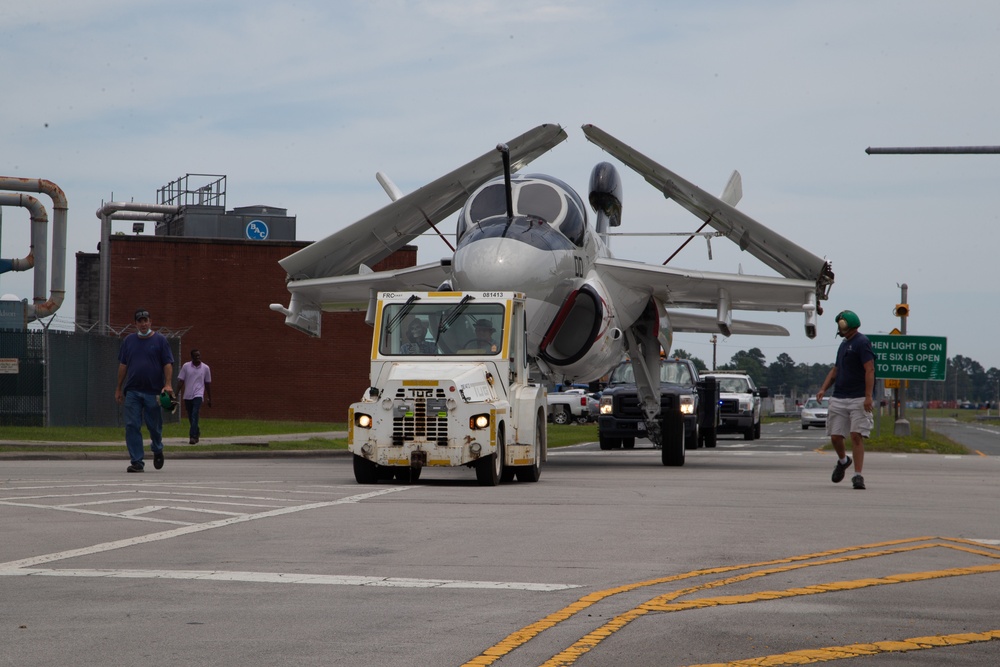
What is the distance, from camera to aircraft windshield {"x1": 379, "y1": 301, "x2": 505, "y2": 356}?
15.7m

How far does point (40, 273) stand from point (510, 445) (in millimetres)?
30717

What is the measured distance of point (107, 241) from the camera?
4519 cm

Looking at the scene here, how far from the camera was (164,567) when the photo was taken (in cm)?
792

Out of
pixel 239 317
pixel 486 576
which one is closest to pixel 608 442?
pixel 239 317

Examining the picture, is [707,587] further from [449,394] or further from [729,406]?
[729,406]

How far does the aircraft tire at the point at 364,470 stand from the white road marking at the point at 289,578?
712 cm

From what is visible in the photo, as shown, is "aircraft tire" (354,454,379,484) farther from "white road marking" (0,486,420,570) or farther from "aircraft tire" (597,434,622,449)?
"aircraft tire" (597,434,622,449)

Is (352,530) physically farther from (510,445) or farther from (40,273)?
(40,273)

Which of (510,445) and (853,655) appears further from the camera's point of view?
(510,445)

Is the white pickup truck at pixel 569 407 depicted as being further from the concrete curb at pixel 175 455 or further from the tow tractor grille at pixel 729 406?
the concrete curb at pixel 175 455

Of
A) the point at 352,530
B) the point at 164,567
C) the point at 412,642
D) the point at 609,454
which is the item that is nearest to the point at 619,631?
the point at 412,642

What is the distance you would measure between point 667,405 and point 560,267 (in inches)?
174

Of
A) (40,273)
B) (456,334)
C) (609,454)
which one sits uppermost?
(40,273)

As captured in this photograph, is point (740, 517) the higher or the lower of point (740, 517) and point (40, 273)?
the lower
